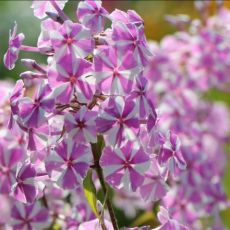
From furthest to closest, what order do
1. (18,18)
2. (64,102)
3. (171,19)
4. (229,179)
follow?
1. (18,18)
2. (229,179)
3. (171,19)
4. (64,102)

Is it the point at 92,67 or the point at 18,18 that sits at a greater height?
the point at 92,67

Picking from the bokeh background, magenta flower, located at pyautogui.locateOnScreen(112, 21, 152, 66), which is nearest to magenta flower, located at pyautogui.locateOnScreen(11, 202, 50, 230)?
magenta flower, located at pyautogui.locateOnScreen(112, 21, 152, 66)

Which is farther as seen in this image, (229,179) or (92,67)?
(229,179)

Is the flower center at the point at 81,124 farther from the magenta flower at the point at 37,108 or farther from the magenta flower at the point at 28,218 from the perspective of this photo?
the magenta flower at the point at 28,218

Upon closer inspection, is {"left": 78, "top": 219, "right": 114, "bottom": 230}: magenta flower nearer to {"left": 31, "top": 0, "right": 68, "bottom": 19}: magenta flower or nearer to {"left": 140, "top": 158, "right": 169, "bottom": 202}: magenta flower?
{"left": 140, "top": 158, "right": 169, "bottom": 202}: magenta flower

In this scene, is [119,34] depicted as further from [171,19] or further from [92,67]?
[171,19]

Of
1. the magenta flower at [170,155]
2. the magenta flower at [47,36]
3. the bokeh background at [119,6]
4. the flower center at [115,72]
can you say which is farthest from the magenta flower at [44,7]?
the bokeh background at [119,6]

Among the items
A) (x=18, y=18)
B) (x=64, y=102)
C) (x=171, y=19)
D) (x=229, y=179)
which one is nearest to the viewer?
(x=64, y=102)

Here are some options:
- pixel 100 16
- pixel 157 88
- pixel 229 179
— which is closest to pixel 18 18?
pixel 229 179
